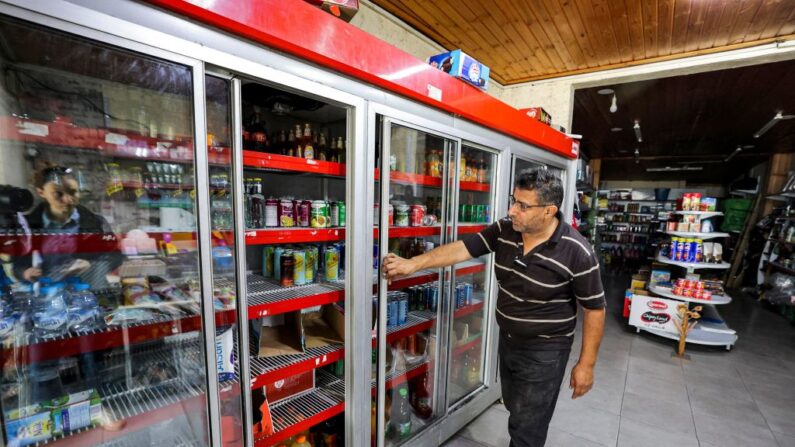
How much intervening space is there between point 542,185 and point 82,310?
2.01 m

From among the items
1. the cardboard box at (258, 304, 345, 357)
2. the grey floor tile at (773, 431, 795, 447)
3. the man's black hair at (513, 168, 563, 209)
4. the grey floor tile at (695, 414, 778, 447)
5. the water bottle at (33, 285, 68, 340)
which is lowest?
the grey floor tile at (773, 431, 795, 447)

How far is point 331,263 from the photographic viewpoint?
1883 millimetres

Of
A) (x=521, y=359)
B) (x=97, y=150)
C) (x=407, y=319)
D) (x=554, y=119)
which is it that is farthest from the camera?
(x=554, y=119)

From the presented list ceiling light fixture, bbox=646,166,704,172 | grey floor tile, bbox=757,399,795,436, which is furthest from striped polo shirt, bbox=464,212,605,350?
ceiling light fixture, bbox=646,166,704,172

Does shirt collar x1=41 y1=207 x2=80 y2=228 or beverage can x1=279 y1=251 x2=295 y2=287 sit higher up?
shirt collar x1=41 y1=207 x2=80 y2=228

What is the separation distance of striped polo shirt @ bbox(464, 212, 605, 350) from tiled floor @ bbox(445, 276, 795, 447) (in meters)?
1.22

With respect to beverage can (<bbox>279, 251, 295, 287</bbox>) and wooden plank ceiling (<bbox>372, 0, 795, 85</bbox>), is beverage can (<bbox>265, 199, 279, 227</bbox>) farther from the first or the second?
wooden plank ceiling (<bbox>372, 0, 795, 85</bbox>)

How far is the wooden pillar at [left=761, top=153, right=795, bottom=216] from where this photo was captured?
8477 millimetres

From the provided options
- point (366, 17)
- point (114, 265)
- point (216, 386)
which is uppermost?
point (366, 17)

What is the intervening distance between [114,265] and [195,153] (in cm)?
71

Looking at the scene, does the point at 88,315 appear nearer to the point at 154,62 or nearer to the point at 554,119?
the point at 154,62

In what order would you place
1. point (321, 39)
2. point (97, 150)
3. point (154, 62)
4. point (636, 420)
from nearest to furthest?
point (154, 62), point (97, 150), point (321, 39), point (636, 420)

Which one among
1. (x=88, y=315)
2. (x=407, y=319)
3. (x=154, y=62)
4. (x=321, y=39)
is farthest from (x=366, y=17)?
(x=88, y=315)

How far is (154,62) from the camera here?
1027 mm
